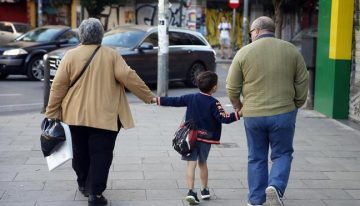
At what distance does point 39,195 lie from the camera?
618 centimetres

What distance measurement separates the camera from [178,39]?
55.2 ft

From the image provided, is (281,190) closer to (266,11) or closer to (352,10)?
(352,10)

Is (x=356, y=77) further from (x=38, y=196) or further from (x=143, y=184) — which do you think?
(x=38, y=196)

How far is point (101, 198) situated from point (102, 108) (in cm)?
84

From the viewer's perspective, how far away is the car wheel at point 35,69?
17.5m

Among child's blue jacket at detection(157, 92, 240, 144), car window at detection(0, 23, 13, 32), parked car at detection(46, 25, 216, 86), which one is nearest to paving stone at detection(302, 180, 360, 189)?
child's blue jacket at detection(157, 92, 240, 144)

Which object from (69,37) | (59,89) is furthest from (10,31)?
(59,89)

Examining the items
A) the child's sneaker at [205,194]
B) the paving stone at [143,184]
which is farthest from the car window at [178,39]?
the child's sneaker at [205,194]

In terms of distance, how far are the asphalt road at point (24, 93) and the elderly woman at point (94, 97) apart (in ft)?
21.5

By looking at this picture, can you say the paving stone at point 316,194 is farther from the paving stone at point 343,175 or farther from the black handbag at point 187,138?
the black handbag at point 187,138

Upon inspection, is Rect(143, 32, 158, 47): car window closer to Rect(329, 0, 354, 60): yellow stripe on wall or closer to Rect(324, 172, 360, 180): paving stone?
Rect(329, 0, 354, 60): yellow stripe on wall

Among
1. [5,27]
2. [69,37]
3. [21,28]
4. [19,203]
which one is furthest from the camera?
[21,28]

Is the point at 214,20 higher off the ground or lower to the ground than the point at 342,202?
higher

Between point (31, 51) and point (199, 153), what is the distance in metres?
12.5
